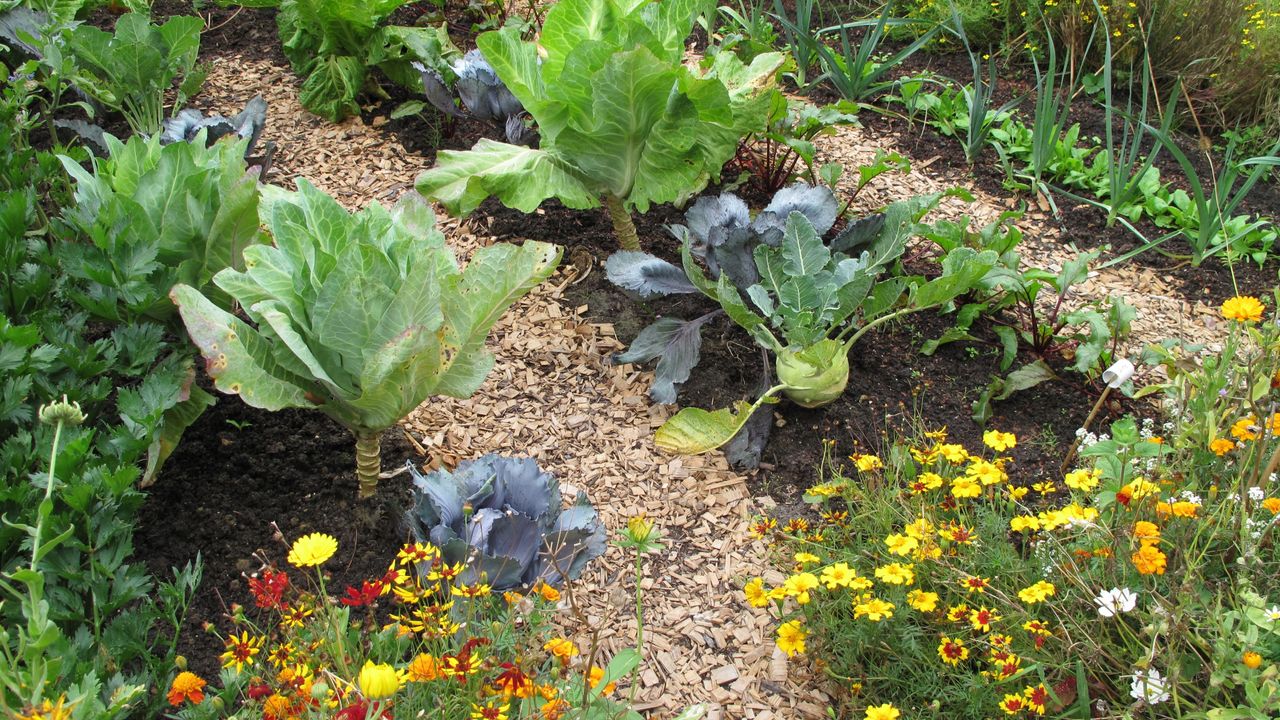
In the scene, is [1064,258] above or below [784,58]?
below

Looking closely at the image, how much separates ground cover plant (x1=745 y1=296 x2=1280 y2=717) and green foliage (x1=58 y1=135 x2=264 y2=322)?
1.53 meters

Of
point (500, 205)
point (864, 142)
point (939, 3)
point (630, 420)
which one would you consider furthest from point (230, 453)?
point (939, 3)

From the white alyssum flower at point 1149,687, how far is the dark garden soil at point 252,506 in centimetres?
160

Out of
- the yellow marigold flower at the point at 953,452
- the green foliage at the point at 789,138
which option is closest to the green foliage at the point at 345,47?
the green foliage at the point at 789,138

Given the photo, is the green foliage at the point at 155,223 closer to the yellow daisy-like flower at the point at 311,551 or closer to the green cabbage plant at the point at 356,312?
the green cabbage plant at the point at 356,312

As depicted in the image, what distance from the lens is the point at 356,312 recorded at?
208 centimetres

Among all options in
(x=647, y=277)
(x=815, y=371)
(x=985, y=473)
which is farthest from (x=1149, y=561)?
(x=647, y=277)

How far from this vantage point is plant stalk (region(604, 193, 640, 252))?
128 inches

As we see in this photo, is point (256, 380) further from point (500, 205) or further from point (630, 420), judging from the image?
point (500, 205)

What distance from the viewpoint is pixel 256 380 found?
2.13m

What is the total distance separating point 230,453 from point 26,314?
580 mm

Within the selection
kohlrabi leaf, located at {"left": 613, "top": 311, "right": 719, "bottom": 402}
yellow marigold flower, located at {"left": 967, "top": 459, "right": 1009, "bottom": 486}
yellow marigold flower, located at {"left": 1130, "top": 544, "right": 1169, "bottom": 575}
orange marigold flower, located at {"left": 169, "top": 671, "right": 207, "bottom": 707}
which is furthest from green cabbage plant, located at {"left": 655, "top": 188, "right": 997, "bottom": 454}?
orange marigold flower, located at {"left": 169, "top": 671, "right": 207, "bottom": 707}

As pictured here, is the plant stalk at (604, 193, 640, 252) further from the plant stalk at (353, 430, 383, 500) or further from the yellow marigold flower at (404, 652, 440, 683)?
the yellow marigold flower at (404, 652, 440, 683)

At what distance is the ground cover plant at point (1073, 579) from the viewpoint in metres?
1.90
